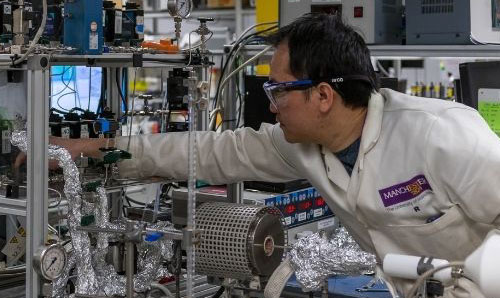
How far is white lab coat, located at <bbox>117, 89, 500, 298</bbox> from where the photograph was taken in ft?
5.28

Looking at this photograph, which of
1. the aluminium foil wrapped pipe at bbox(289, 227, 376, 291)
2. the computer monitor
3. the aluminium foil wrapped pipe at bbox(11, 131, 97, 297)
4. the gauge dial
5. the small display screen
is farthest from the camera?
the computer monitor

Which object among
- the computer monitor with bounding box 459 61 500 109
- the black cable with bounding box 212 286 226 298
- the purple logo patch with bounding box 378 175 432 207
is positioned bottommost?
the black cable with bounding box 212 286 226 298

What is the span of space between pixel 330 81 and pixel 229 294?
2.22ft

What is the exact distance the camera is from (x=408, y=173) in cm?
172

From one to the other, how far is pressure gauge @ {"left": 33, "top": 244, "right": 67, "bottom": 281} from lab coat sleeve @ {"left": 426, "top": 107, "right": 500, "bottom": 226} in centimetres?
82

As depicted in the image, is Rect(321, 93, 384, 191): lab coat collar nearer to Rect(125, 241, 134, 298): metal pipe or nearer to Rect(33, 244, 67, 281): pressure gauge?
Rect(125, 241, 134, 298): metal pipe

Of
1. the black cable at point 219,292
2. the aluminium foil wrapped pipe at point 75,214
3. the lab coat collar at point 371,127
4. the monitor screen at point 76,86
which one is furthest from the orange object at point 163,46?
the black cable at point 219,292

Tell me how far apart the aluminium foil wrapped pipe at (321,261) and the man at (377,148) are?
0.06 meters

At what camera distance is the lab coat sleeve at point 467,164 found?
5.19 feet

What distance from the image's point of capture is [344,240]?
216 cm

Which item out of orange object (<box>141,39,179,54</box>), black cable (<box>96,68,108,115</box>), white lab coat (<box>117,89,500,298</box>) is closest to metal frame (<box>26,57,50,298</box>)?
white lab coat (<box>117,89,500,298</box>)

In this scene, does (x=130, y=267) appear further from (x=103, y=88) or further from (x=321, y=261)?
(x=103, y=88)

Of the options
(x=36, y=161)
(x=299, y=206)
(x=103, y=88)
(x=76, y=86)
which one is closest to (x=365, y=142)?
(x=36, y=161)

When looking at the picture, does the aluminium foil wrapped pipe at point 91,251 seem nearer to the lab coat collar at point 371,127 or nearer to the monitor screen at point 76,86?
the lab coat collar at point 371,127
